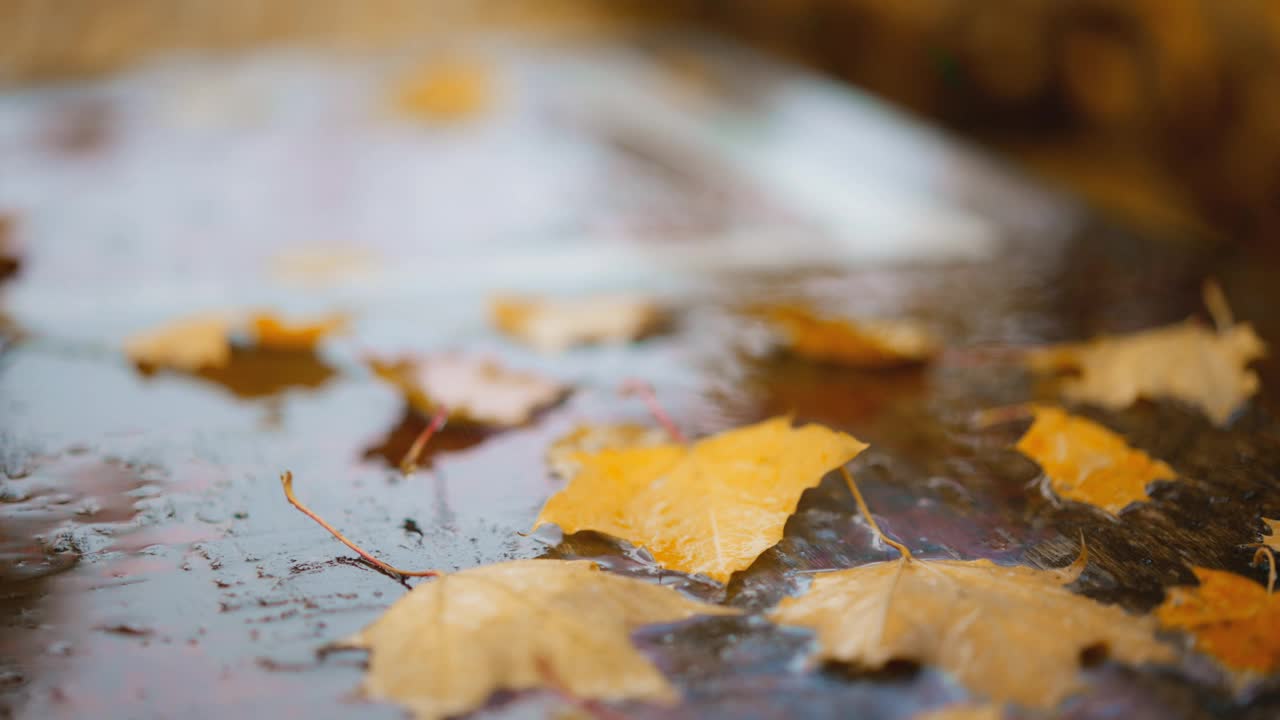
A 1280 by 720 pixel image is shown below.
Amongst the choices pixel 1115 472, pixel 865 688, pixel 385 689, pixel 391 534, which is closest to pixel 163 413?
pixel 391 534

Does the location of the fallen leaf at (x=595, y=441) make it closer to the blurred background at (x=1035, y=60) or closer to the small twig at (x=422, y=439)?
the small twig at (x=422, y=439)

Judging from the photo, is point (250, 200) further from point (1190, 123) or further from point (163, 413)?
point (1190, 123)

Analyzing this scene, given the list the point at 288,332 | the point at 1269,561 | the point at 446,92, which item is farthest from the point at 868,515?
the point at 446,92

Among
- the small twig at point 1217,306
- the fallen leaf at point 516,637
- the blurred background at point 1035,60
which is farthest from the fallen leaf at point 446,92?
the fallen leaf at point 516,637

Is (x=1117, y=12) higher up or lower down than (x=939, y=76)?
higher up

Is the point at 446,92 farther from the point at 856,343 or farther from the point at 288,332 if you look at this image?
the point at 856,343

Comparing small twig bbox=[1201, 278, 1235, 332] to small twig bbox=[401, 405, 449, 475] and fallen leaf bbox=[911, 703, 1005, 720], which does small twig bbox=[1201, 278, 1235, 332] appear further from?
small twig bbox=[401, 405, 449, 475]
